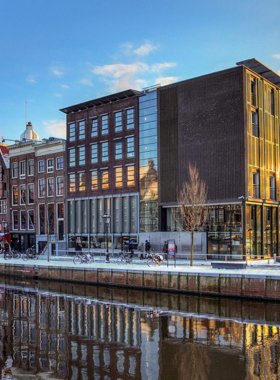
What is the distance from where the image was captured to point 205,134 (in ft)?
144

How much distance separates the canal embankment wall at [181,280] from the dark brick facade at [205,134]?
12220 mm

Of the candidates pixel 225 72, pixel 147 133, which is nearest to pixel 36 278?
pixel 147 133

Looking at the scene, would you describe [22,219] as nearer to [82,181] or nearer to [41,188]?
[41,188]

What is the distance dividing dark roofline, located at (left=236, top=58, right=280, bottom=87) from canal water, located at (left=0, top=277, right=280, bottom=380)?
78.4ft

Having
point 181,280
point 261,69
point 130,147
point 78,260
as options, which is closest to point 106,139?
point 130,147

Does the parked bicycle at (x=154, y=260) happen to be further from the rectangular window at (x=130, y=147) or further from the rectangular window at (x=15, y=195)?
the rectangular window at (x=15, y=195)

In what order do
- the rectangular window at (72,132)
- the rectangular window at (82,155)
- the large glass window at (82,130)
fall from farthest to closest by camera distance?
1. the rectangular window at (72,132)
2. the large glass window at (82,130)
3. the rectangular window at (82,155)

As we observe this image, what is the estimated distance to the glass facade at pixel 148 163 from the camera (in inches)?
1905

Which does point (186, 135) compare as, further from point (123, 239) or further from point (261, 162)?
point (123, 239)

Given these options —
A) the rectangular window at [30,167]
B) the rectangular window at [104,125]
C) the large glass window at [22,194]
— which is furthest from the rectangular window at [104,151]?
the large glass window at [22,194]

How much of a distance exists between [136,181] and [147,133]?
5.32m

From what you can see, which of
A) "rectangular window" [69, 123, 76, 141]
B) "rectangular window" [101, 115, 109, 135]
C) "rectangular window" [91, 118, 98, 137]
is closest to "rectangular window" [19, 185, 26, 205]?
"rectangular window" [69, 123, 76, 141]

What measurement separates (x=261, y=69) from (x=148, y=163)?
14.7m

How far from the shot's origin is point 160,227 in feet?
155
